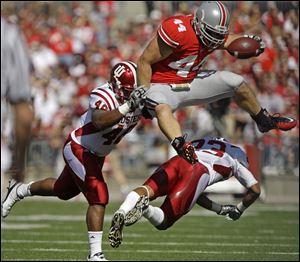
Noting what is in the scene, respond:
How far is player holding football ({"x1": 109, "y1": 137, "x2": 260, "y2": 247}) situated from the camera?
743cm

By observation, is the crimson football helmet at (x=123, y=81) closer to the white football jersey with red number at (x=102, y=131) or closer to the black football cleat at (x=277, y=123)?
A: the white football jersey with red number at (x=102, y=131)

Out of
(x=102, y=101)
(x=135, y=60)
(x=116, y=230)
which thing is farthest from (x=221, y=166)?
(x=135, y=60)

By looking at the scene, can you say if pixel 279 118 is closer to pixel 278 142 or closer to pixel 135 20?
pixel 278 142

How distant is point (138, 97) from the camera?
731 cm

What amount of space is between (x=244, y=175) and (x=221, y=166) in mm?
197

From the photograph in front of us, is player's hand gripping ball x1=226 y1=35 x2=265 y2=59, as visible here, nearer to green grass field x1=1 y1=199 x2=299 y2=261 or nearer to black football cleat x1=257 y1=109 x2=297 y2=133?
black football cleat x1=257 y1=109 x2=297 y2=133

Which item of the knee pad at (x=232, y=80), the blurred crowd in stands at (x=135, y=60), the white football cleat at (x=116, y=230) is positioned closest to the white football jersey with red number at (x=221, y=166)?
the knee pad at (x=232, y=80)

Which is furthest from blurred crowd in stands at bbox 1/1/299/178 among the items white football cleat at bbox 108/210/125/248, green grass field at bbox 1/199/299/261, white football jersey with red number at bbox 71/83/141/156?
white football cleat at bbox 108/210/125/248

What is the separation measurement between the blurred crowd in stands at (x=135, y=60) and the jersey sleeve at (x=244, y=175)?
186 inches

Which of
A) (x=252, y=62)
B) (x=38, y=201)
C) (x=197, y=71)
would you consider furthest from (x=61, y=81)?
(x=197, y=71)

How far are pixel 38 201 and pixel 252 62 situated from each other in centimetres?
354

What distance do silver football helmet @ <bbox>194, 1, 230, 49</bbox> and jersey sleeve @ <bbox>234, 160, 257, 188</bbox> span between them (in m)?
0.95

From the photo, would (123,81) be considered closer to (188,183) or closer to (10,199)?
→ (188,183)

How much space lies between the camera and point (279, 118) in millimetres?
8289
